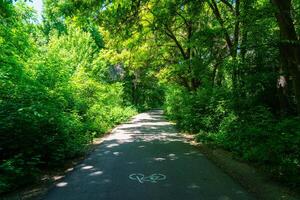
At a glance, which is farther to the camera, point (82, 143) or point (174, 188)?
point (82, 143)

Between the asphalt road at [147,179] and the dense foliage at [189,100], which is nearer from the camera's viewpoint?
the asphalt road at [147,179]

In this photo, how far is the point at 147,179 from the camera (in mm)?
7500

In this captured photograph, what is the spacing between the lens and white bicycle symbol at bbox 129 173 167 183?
7418 millimetres

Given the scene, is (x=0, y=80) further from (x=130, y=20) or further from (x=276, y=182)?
(x=276, y=182)

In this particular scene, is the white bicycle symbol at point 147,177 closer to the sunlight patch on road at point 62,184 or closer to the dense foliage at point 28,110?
the sunlight patch on road at point 62,184

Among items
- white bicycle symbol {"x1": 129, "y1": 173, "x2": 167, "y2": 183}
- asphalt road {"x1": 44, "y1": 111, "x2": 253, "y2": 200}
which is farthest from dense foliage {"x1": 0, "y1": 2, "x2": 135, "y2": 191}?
white bicycle symbol {"x1": 129, "y1": 173, "x2": 167, "y2": 183}

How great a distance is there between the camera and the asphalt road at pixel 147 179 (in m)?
6.25

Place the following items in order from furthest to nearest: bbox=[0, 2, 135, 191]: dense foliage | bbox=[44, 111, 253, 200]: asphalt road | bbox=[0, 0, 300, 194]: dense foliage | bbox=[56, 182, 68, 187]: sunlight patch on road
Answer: bbox=[0, 0, 300, 194]: dense foliage < bbox=[0, 2, 135, 191]: dense foliage < bbox=[56, 182, 68, 187]: sunlight patch on road < bbox=[44, 111, 253, 200]: asphalt road

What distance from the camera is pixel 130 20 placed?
10.5 m

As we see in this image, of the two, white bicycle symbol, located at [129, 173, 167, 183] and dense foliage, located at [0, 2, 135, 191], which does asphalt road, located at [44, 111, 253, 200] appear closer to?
white bicycle symbol, located at [129, 173, 167, 183]

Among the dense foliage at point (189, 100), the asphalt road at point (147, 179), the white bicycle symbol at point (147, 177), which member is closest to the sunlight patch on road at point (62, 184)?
the asphalt road at point (147, 179)

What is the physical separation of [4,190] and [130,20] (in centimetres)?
649

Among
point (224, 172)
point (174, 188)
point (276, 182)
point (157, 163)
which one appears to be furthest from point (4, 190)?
point (276, 182)

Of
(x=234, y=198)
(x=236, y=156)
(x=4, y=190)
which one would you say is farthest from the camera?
(x=236, y=156)
